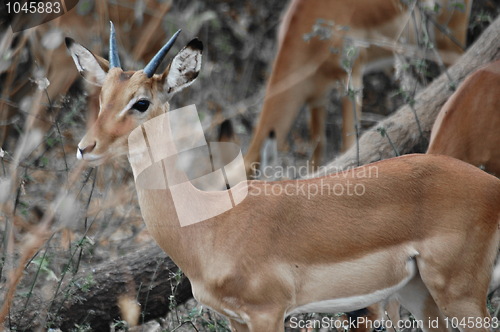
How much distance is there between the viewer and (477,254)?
3.58m

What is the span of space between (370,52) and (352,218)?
12.8 feet

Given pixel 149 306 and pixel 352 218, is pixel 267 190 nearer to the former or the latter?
pixel 352 218

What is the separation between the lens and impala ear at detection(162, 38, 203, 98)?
11.5ft

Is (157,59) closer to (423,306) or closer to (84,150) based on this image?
(84,150)

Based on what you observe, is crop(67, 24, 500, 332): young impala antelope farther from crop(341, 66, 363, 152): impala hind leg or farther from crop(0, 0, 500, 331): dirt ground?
crop(341, 66, 363, 152): impala hind leg

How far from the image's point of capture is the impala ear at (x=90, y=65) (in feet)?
12.1

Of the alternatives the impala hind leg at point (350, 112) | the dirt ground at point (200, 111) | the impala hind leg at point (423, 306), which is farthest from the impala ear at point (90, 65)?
the impala hind leg at point (350, 112)

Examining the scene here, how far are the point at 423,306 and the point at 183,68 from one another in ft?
4.97

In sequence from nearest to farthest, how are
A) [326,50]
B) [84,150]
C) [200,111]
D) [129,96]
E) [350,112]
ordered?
[84,150] < [129,96] < [326,50] < [350,112] < [200,111]

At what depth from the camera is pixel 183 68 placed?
11.7 ft

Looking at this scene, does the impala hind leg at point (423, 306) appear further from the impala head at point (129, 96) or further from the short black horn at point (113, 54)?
the short black horn at point (113, 54)

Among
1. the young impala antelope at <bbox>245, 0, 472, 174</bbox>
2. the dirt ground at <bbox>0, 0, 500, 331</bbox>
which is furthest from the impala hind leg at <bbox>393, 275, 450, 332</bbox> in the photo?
the young impala antelope at <bbox>245, 0, 472, 174</bbox>

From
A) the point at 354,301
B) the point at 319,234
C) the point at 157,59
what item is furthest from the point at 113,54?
the point at 354,301

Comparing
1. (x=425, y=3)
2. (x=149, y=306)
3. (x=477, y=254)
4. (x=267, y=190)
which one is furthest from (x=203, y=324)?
(x=425, y=3)
